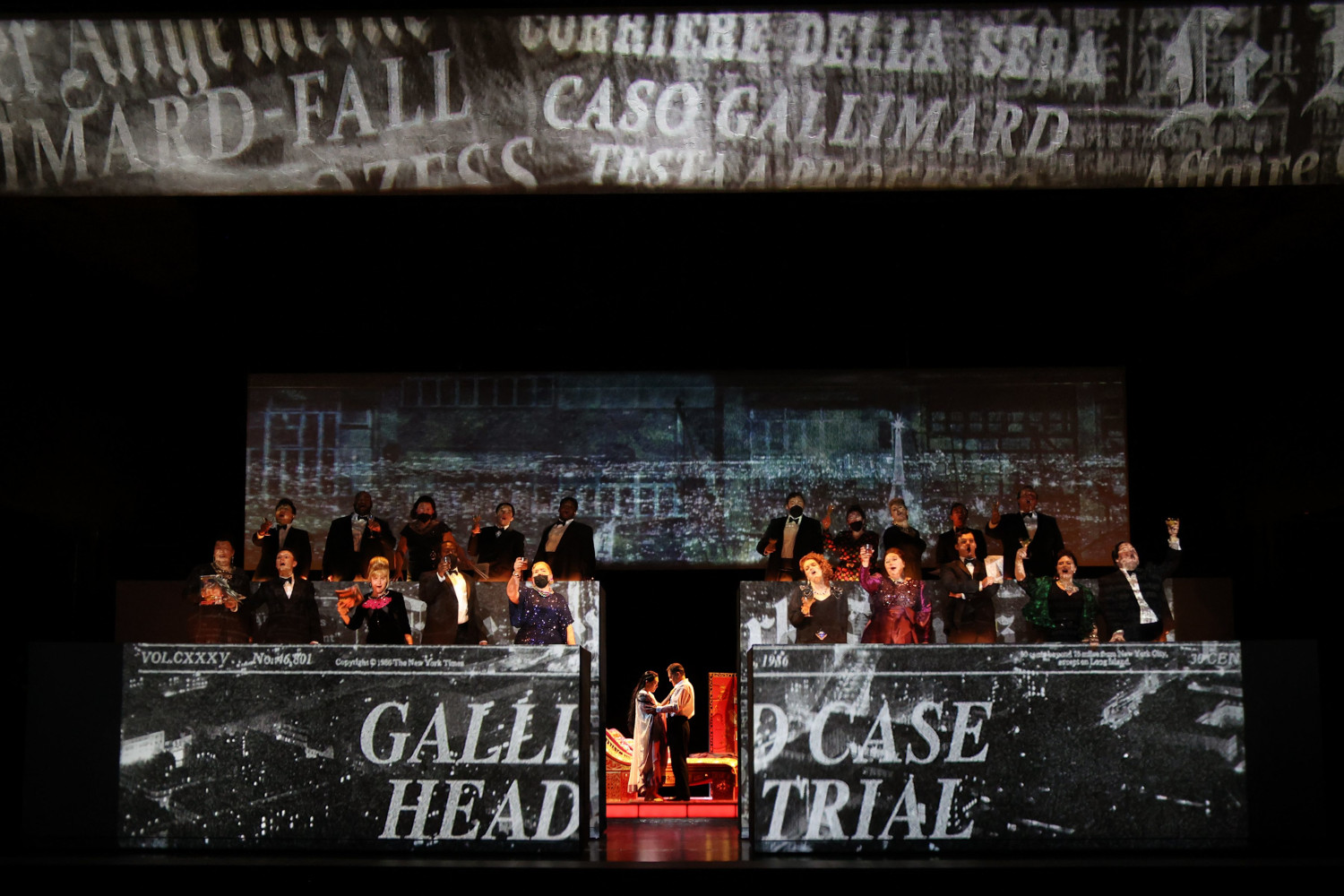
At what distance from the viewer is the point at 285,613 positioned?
6.71 meters

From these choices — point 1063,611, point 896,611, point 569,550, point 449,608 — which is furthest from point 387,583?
point 1063,611

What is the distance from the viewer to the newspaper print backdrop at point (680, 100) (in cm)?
570

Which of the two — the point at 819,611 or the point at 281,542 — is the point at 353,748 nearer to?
the point at 819,611

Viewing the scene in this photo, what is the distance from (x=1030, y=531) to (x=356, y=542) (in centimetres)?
475

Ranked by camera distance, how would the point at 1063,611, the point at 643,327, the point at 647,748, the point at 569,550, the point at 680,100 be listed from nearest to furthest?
the point at 680,100 < the point at 1063,611 < the point at 647,748 < the point at 569,550 < the point at 643,327

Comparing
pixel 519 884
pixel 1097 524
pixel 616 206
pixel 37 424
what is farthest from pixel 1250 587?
pixel 37 424

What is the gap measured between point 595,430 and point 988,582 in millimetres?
4142

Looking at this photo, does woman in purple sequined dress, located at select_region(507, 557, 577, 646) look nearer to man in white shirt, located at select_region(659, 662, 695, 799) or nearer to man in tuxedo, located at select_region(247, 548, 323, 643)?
man in tuxedo, located at select_region(247, 548, 323, 643)

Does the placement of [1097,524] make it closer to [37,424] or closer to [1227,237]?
[1227,237]

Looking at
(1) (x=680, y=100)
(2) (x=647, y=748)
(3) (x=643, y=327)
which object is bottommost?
(2) (x=647, y=748)

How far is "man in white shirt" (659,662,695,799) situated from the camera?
8.12 meters

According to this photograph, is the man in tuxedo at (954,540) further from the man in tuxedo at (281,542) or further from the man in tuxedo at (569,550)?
the man in tuxedo at (281,542)

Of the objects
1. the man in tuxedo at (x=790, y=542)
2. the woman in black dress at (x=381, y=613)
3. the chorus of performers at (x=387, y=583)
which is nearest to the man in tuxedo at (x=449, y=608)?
the chorus of performers at (x=387, y=583)

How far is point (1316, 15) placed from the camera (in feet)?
18.4
